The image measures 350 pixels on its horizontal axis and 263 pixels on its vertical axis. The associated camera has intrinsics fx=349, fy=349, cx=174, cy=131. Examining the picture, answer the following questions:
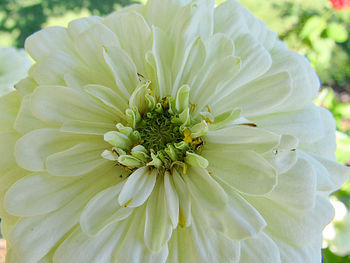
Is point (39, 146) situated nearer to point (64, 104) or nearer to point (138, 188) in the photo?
point (64, 104)

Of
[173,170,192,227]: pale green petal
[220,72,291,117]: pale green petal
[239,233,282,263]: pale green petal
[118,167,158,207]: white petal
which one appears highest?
[220,72,291,117]: pale green petal

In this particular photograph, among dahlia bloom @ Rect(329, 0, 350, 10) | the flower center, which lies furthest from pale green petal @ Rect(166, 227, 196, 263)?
dahlia bloom @ Rect(329, 0, 350, 10)

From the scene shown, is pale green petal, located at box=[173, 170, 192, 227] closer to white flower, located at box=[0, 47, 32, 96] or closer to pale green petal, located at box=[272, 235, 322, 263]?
pale green petal, located at box=[272, 235, 322, 263]

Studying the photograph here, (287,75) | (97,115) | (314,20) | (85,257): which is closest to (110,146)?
(97,115)

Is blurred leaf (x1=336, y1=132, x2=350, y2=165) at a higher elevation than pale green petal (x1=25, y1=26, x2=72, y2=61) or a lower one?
lower

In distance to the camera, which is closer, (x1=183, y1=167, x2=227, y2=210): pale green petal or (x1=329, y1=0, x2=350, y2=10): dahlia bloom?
(x1=183, y1=167, x2=227, y2=210): pale green petal

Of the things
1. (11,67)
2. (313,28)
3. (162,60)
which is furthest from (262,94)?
(313,28)

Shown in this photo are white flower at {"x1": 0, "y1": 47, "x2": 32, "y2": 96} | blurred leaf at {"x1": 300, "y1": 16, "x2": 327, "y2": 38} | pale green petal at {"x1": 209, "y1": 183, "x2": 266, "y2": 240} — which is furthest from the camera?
blurred leaf at {"x1": 300, "y1": 16, "x2": 327, "y2": 38}

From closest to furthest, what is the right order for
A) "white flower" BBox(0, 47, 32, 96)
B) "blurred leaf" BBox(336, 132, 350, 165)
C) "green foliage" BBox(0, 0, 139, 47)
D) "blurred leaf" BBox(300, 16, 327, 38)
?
"white flower" BBox(0, 47, 32, 96), "blurred leaf" BBox(336, 132, 350, 165), "blurred leaf" BBox(300, 16, 327, 38), "green foliage" BBox(0, 0, 139, 47)
